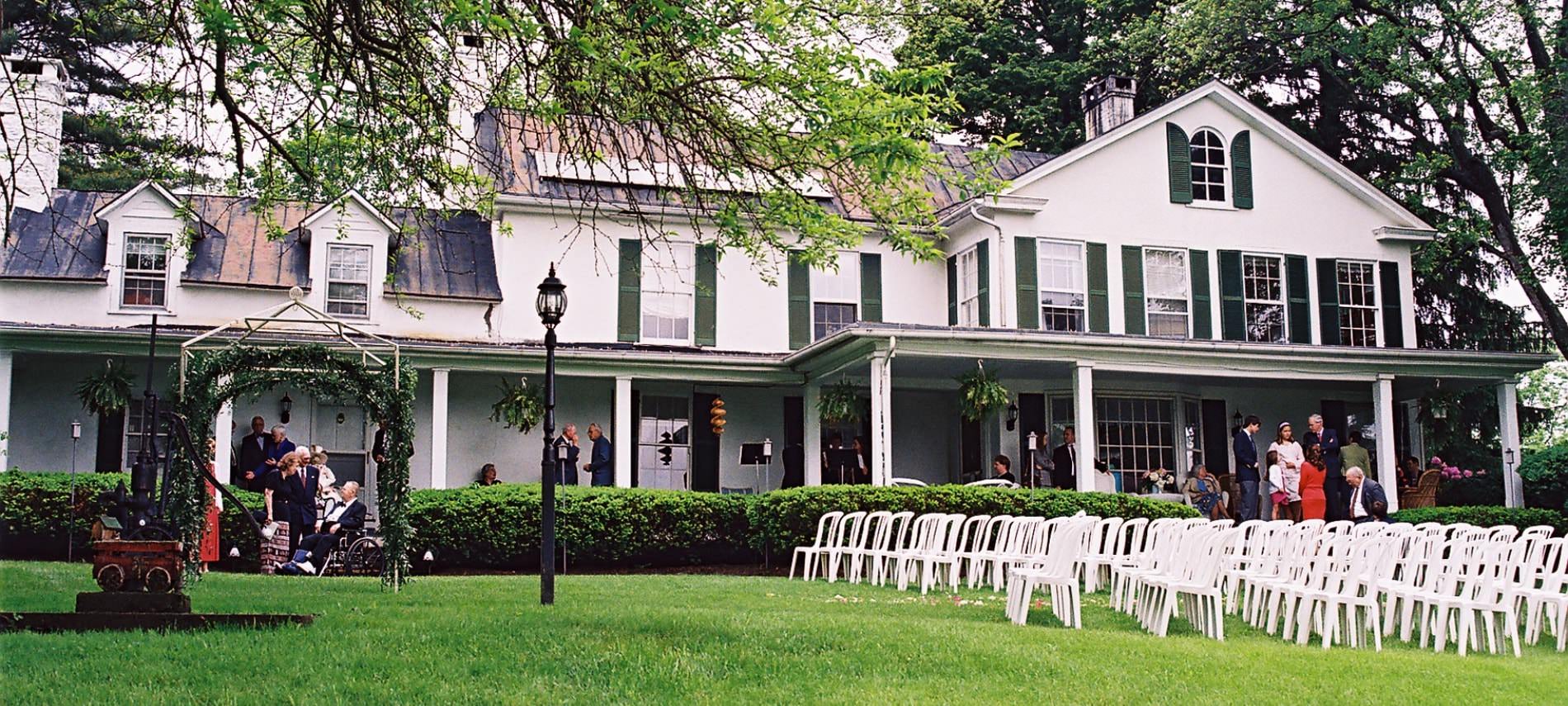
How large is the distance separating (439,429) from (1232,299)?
1228cm

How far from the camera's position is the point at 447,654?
845cm

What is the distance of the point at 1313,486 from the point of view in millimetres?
17922

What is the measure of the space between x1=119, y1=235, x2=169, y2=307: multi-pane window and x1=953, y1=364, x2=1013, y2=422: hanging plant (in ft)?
37.6

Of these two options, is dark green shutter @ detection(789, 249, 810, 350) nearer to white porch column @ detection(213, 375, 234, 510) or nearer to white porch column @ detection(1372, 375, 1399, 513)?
white porch column @ detection(213, 375, 234, 510)

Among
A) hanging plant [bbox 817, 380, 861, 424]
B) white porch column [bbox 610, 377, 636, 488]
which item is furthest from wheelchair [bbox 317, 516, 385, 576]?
hanging plant [bbox 817, 380, 861, 424]

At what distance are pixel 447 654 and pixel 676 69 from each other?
3845 millimetres

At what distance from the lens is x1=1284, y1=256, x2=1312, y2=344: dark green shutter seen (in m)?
22.8

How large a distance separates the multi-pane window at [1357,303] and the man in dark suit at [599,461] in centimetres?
1176

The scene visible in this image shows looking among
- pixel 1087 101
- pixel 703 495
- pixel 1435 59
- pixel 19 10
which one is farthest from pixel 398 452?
pixel 1435 59

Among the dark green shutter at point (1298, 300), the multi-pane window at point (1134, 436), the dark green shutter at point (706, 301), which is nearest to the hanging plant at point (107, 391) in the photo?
the dark green shutter at point (706, 301)

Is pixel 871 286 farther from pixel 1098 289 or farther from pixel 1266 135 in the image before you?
pixel 1266 135

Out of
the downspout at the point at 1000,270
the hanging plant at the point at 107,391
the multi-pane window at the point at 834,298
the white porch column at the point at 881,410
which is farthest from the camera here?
the multi-pane window at the point at 834,298

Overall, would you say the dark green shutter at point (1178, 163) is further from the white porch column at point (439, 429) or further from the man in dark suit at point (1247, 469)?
the white porch column at point (439, 429)

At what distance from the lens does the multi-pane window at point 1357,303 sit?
2311 centimetres
